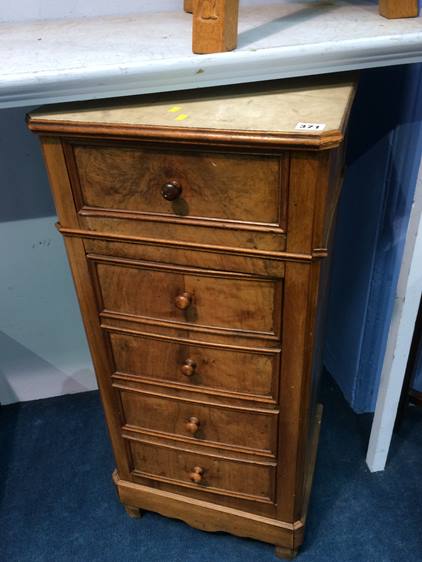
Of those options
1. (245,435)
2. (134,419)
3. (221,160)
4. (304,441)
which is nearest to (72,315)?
(134,419)

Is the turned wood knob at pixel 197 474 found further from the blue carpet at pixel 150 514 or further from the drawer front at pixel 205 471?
the blue carpet at pixel 150 514

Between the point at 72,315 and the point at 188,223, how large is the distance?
0.91 m

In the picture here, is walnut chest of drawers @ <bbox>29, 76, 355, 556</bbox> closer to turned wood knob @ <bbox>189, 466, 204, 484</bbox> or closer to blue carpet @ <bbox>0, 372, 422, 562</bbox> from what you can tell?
turned wood knob @ <bbox>189, 466, 204, 484</bbox>

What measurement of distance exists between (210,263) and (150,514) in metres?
0.89

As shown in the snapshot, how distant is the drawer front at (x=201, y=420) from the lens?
1172 mm

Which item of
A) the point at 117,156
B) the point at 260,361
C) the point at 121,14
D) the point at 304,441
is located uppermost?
the point at 121,14

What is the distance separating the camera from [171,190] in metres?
0.90

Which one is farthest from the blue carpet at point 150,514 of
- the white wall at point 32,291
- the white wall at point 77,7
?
the white wall at point 77,7

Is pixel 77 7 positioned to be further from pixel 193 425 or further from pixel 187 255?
pixel 193 425

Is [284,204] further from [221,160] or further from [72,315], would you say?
[72,315]

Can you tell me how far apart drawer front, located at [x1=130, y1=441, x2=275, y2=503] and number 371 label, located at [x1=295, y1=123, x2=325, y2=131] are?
78 centimetres

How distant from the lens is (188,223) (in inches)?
36.6

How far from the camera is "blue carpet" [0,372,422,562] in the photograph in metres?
1.40

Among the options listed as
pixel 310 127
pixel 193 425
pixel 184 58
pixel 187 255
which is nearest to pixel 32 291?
pixel 193 425
